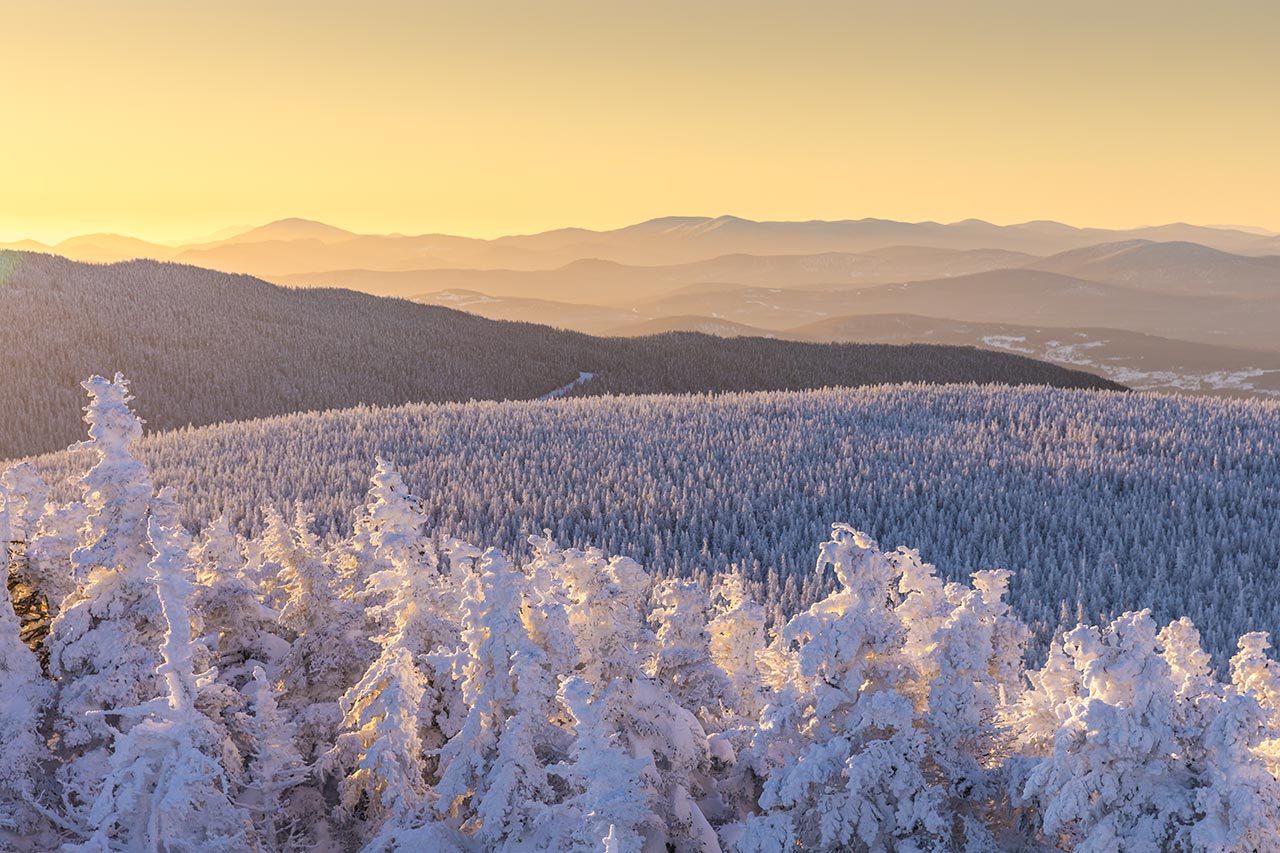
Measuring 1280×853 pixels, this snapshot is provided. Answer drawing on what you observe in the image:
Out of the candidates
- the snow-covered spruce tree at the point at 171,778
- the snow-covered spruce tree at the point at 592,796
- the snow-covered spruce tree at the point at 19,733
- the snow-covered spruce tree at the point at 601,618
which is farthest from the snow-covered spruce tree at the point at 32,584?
the snow-covered spruce tree at the point at 592,796

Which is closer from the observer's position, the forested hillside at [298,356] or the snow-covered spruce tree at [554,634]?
the snow-covered spruce tree at [554,634]

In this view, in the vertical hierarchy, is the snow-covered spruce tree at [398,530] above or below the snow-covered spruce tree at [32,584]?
above

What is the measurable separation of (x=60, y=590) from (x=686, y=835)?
3.42 m

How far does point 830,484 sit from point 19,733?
943 cm

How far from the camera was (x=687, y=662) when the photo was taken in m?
3.88

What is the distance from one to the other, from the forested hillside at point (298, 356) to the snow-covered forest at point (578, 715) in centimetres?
2389

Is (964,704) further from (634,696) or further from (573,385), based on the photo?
(573,385)

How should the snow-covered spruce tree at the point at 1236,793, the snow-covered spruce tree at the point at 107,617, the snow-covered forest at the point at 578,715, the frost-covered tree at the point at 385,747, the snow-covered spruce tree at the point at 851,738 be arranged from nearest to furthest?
the snow-covered spruce tree at the point at 1236,793 < the snow-covered forest at the point at 578,715 < the snow-covered spruce tree at the point at 851,738 < the frost-covered tree at the point at 385,747 < the snow-covered spruce tree at the point at 107,617

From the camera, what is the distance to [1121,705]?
2.47 metres

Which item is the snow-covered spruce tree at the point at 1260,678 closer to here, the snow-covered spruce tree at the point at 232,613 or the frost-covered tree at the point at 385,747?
the frost-covered tree at the point at 385,747

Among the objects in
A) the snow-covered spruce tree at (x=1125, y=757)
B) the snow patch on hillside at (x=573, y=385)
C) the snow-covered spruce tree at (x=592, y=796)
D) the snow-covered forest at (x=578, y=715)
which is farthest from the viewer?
the snow patch on hillside at (x=573, y=385)

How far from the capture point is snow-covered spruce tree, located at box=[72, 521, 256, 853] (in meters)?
3.13

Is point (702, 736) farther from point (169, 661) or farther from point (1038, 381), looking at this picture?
point (1038, 381)

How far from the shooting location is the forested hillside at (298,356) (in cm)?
3012
